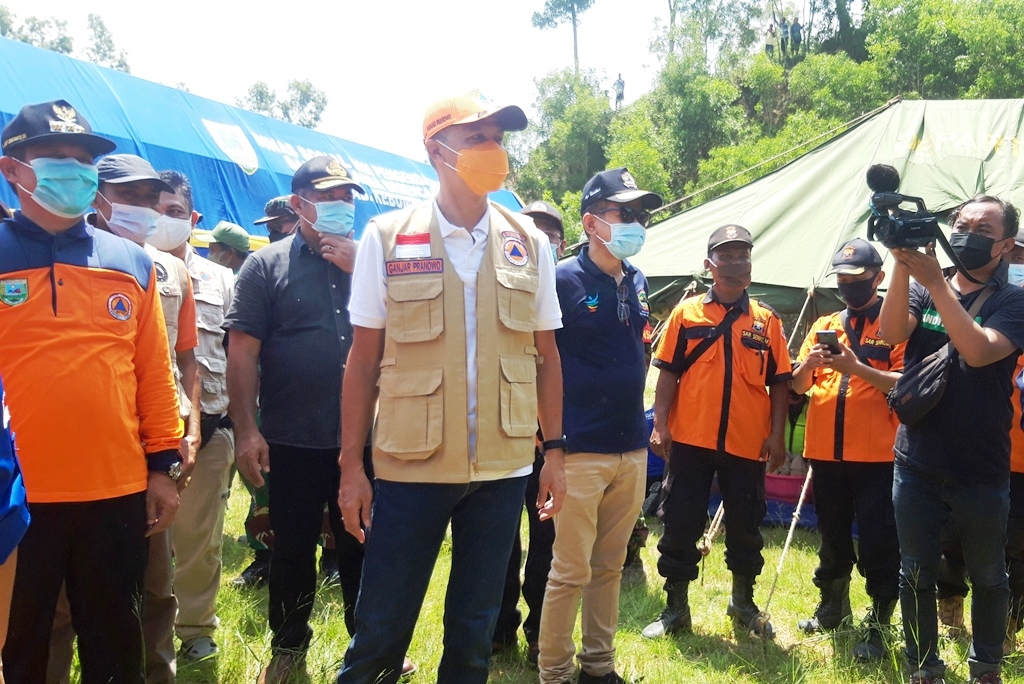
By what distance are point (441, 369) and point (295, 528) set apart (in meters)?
1.21

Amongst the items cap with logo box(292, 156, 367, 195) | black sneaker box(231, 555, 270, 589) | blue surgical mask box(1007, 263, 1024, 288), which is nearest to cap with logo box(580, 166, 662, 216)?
cap with logo box(292, 156, 367, 195)

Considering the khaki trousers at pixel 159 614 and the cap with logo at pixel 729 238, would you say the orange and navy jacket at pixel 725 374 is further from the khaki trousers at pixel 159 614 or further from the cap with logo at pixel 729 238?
the khaki trousers at pixel 159 614

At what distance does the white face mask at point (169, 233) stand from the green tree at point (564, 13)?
45592 mm

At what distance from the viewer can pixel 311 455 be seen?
3.12 meters

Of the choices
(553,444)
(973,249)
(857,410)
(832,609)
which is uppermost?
(973,249)

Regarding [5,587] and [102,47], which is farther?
[102,47]

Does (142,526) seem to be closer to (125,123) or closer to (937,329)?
(937,329)

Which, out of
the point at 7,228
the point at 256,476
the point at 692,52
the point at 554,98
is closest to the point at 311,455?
the point at 256,476

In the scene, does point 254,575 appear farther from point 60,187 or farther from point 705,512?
point 60,187

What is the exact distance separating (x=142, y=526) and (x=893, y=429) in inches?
136

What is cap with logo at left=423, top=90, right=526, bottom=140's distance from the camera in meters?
2.43

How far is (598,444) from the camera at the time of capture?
3342 mm

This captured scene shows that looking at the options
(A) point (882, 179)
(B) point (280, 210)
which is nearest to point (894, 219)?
(A) point (882, 179)

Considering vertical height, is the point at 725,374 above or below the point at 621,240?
below
